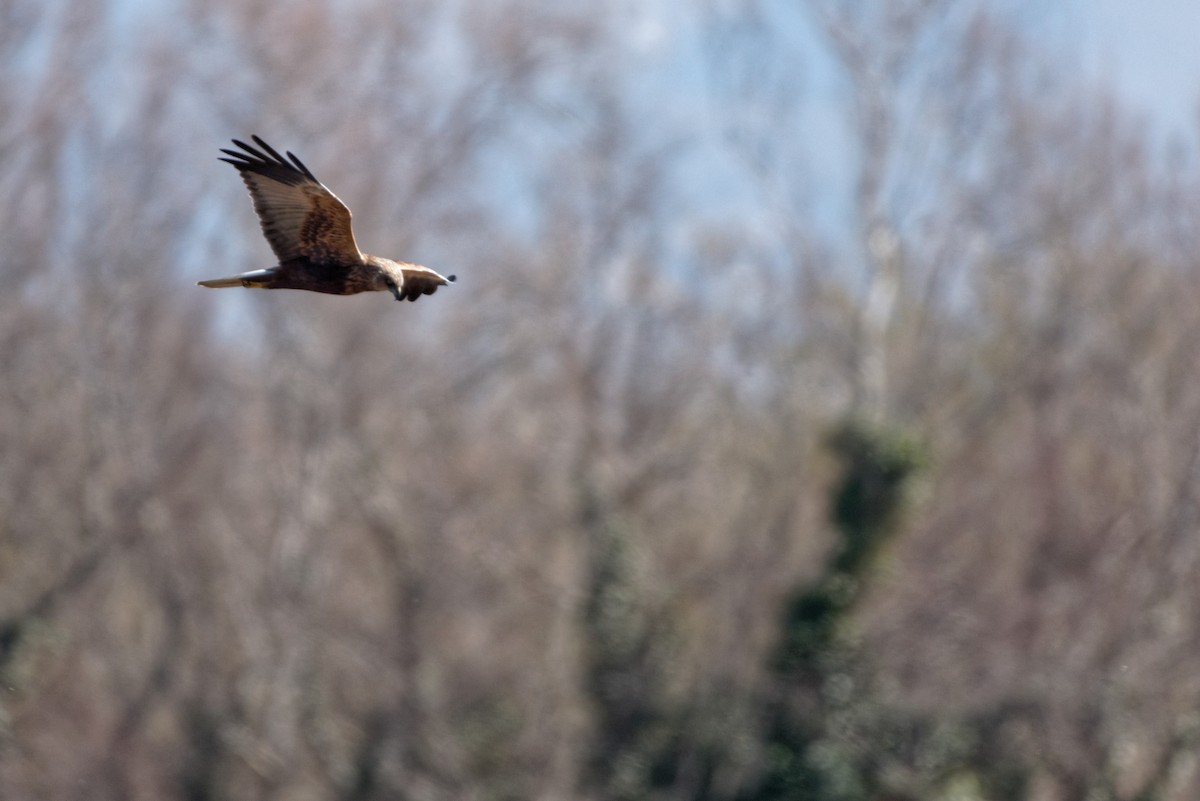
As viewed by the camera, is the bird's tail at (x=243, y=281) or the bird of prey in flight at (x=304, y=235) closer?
the bird's tail at (x=243, y=281)

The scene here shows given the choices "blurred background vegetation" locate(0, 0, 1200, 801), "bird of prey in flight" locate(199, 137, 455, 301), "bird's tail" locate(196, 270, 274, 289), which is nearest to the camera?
"bird's tail" locate(196, 270, 274, 289)

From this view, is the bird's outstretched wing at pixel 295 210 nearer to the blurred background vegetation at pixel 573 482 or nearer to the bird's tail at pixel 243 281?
the bird's tail at pixel 243 281

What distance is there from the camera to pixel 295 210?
9.20 meters

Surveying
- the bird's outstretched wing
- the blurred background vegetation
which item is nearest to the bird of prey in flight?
the bird's outstretched wing

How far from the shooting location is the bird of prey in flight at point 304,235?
9.08m

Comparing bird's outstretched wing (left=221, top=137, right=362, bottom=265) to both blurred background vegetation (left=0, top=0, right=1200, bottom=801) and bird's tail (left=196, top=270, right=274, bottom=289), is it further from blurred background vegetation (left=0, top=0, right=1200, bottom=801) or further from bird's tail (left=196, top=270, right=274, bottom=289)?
blurred background vegetation (left=0, top=0, right=1200, bottom=801)

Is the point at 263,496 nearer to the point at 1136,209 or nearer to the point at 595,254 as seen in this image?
the point at 595,254

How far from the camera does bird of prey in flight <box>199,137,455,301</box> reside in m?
9.08

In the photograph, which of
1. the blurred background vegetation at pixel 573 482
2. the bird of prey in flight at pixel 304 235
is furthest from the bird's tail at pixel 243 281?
the blurred background vegetation at pixel 573 482

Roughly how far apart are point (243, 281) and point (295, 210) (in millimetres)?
425

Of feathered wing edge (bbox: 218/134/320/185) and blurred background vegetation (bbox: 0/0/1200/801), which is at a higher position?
blurred background vegetation (bbox: 0/0/1200/801)

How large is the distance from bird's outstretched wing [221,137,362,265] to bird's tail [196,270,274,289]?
0.20 metres

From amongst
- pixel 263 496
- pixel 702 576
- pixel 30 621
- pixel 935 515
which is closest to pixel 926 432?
pixel 935 515

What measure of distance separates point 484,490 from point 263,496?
10.7ft
